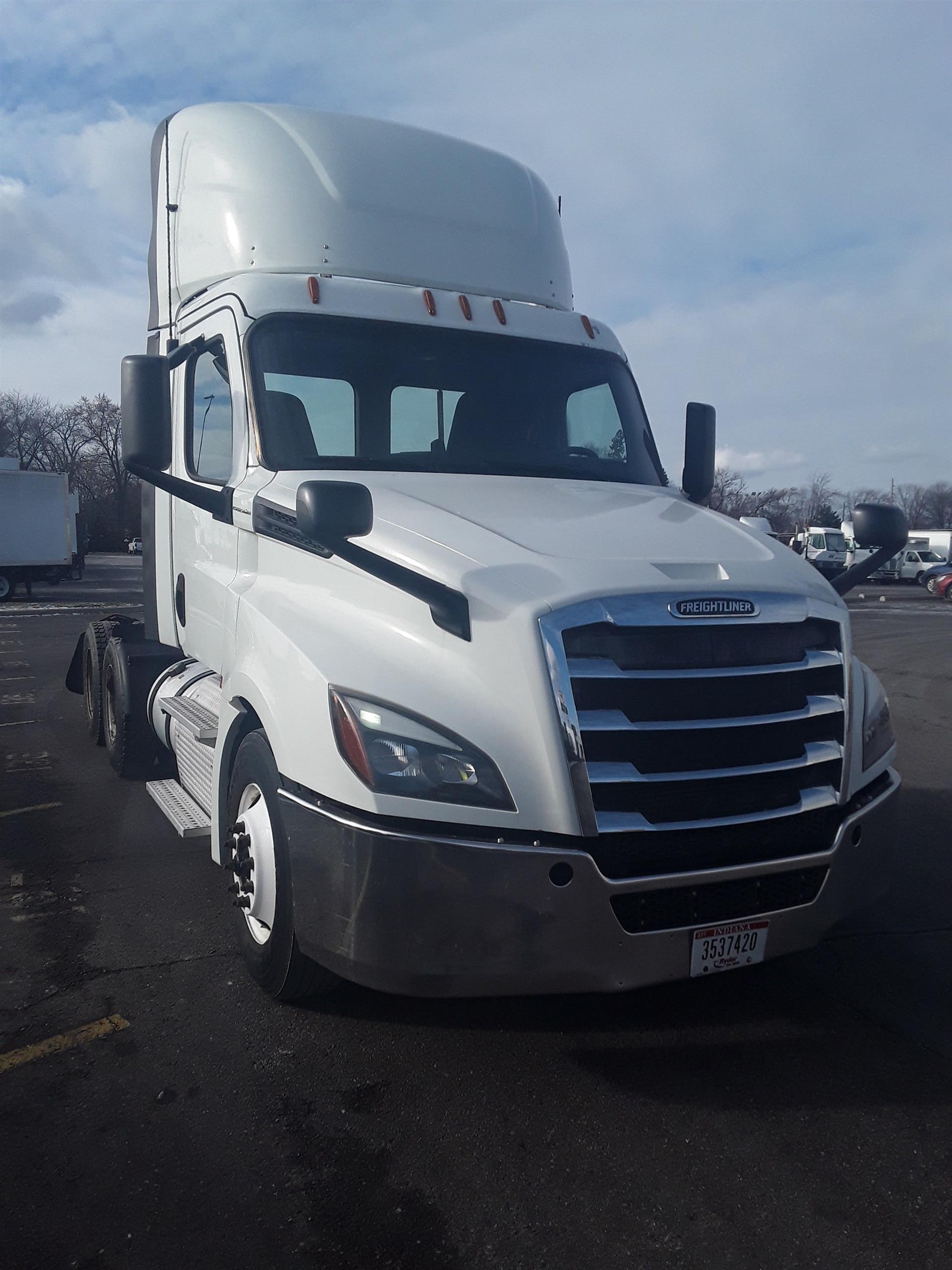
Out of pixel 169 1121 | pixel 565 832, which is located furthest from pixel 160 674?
pixel 565 832

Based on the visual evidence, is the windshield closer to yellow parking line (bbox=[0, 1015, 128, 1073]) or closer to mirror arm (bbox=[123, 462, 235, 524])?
mirror arm (bbox=[123, 462, 235, 524])

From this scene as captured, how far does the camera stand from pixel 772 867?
335 centimetres

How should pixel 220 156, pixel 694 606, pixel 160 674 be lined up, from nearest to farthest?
pixel 694 606 → pixel 220 156 → pixel 160 674

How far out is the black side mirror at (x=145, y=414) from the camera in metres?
4.52

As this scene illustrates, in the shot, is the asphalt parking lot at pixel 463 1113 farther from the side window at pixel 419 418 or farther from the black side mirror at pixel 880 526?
the side window at pixel 419 418

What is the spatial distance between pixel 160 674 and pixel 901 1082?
5.07 m

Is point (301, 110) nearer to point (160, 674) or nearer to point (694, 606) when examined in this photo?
point (160, 674)

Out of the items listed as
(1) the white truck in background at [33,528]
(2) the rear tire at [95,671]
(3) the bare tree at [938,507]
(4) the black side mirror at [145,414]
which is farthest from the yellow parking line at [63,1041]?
(3) the bare tree at [938,507]

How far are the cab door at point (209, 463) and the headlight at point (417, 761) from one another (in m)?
1.80

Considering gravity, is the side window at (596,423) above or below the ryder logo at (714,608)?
above

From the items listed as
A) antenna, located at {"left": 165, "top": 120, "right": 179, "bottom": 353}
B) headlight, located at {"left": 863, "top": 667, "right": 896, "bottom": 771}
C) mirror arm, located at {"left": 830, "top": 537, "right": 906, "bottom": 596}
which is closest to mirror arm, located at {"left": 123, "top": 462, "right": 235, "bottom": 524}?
antenna, located at {"left": 165, "top": 120, "right": 179, "bottom": 353}

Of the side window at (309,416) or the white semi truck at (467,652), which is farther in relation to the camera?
the side window at (309,416)

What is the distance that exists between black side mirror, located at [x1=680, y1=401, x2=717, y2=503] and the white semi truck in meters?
0.03

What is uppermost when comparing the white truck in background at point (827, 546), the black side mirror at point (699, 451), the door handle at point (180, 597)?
the black side mirror at point (699, 451)
